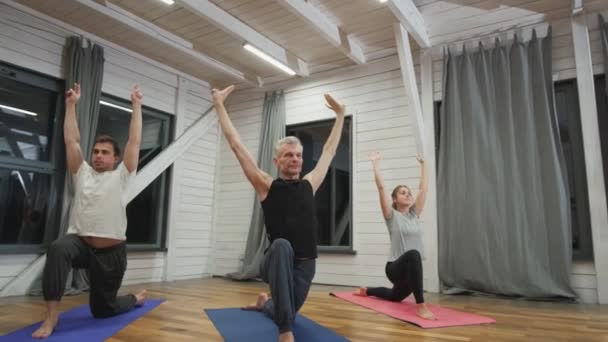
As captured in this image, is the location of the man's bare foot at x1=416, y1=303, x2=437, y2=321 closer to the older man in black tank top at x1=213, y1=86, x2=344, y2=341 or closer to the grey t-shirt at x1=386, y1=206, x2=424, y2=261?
the grey t-shirt at x1=386, y1=206, x2=424, y2=261

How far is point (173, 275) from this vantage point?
4.99 m

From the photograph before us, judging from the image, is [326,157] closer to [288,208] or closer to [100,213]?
[288,208]

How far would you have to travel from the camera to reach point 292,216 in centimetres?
199

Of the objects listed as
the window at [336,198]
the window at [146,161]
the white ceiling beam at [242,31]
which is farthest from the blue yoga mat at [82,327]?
the white ceiling beam at [242,31]

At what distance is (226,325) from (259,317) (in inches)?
11.5

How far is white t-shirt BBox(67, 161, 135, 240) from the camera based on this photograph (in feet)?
8.04

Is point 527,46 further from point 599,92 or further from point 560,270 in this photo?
point 560,270

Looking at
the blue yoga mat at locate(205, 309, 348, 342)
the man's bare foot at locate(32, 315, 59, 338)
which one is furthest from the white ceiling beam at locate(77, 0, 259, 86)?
the blue yoga mat at locate(205, 309, 348, 342)

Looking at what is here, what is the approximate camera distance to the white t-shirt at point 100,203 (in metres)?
2.45

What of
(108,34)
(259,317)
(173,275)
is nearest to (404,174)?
(259,317)

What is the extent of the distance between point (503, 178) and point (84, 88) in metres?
4.20

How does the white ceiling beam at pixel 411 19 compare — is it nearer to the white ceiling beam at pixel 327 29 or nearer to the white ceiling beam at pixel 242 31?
the white ceiling beam at pixel 327 29

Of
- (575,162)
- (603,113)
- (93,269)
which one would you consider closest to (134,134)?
(93,269)

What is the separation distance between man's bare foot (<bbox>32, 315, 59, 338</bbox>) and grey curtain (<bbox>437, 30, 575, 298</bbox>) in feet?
10.5
